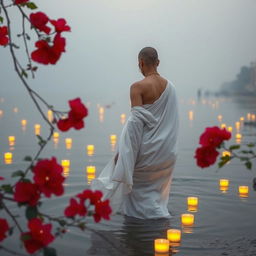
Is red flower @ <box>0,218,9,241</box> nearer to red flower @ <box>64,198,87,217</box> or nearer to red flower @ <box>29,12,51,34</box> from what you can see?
red flower @ <box>64,198,87,217</box>

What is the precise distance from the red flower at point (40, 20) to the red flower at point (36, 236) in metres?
0.77

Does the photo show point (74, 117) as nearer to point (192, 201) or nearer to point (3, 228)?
point (3, 228)

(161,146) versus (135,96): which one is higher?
(135,96)

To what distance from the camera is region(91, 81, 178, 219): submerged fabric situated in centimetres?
588

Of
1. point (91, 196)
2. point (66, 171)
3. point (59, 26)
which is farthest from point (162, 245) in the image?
point (66, 171)

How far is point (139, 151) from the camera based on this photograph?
19.6ft

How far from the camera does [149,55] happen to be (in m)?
5.91

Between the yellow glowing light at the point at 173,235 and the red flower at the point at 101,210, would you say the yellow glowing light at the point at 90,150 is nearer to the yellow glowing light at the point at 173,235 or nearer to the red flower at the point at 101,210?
the yellow glowing light at the point at 173,235

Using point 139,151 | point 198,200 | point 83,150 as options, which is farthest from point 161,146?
point 83,150

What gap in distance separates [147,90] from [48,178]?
13.2 ft

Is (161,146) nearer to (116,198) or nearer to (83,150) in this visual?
(116,198)

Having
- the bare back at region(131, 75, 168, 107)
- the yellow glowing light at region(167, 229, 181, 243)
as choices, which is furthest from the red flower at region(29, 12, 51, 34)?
the bare back at region(131, 75, 168, 107)

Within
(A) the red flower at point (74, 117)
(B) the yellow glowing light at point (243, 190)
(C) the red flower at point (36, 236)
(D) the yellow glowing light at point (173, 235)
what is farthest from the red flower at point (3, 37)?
(B) the yellow glowing light at point (243, 190)

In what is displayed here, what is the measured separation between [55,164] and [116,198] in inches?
163
